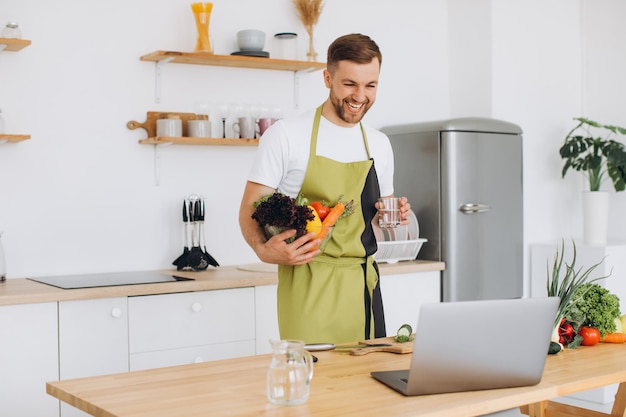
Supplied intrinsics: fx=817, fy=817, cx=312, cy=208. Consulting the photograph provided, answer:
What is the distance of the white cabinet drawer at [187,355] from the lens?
3396mm

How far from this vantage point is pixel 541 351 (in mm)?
1832

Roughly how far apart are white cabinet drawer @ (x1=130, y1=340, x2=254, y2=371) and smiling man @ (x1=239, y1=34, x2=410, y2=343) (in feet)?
2.93

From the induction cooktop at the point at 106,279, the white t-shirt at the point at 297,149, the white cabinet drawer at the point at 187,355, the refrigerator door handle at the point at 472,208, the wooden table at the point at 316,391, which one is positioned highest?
the white t-shirt at the point at 297,149

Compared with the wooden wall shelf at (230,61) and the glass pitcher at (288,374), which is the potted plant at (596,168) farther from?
the glass pitcher at (288,374)

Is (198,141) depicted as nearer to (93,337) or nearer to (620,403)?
(93,337)

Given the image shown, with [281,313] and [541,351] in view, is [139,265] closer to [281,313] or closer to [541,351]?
[281,313]

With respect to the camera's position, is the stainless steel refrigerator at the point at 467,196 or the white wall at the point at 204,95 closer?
the white wall at the point at 204,95

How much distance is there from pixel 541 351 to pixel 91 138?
8.87 ft

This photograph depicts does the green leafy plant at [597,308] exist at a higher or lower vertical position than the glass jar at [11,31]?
lower

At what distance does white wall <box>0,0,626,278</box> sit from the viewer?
3799mm

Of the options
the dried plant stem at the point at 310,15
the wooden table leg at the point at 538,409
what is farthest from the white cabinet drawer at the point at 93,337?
the dried plant stem at the point at 310,15

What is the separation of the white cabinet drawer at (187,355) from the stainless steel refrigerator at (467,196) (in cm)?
130

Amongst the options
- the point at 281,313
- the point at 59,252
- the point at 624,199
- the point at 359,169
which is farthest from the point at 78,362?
the point at 624,199

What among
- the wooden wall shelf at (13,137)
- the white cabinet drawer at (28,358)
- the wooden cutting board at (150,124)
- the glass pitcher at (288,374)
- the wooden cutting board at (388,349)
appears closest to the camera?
the glass pitcher at (288,374)
